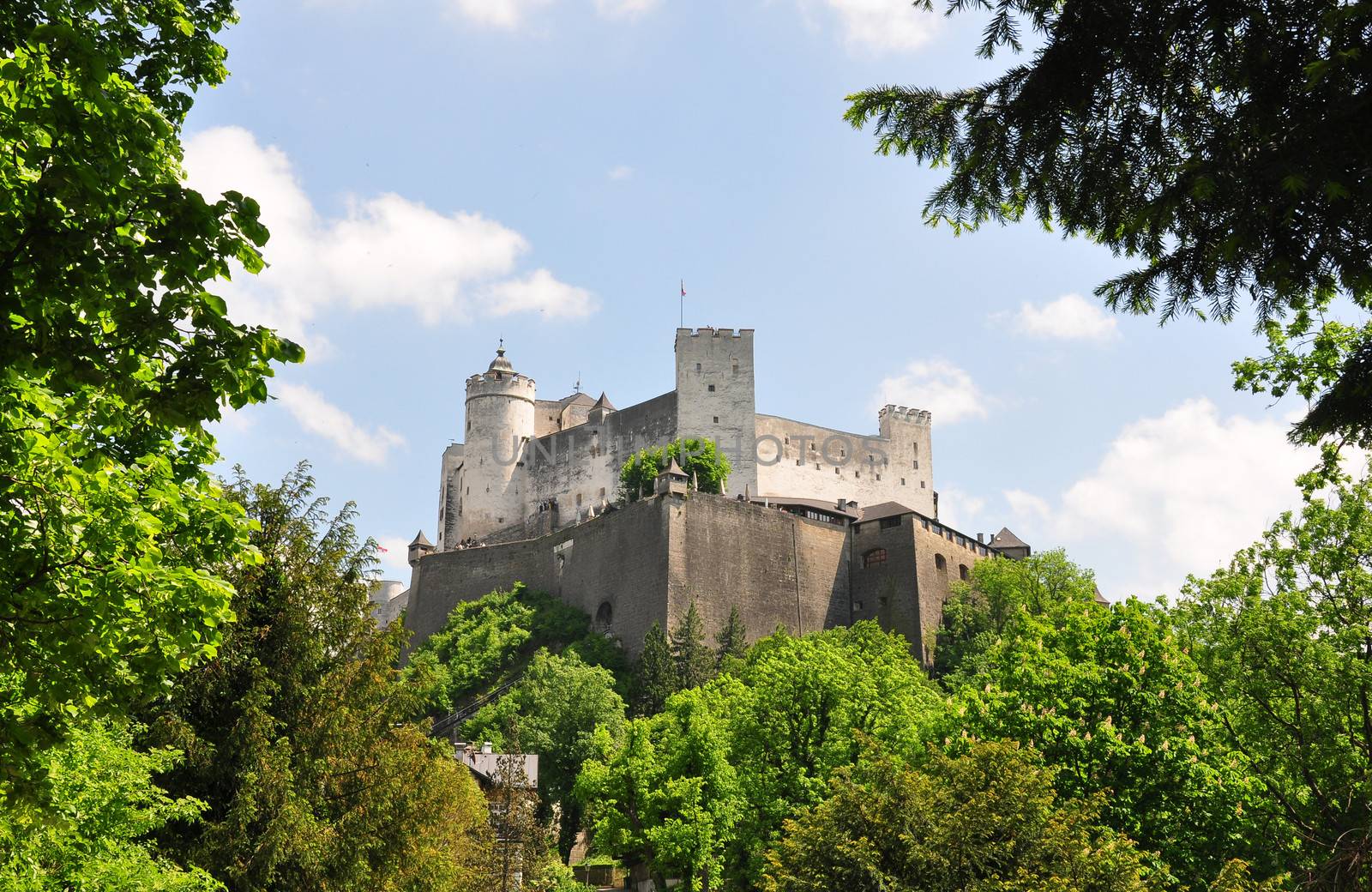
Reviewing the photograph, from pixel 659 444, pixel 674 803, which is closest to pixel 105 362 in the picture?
pixel 674 803

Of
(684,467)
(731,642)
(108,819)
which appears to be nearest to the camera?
(108,819)

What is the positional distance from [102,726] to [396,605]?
77464 millimetres

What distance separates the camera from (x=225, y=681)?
16.6m

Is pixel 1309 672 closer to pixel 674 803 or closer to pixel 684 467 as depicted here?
pixel 674 803

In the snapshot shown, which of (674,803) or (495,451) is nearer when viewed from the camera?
(674,803)

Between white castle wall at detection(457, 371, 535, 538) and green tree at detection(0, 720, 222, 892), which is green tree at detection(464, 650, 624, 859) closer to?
white castle wall at detection(457, 371, 535, 538)

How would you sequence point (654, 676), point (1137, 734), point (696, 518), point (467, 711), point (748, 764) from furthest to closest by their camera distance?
point (696, 518) → point (467, 711) → point (654, 676) → point (748, 764) → point (1137, 734)

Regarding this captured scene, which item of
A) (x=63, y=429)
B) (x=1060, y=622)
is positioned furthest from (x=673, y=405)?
(x=63, y=429)

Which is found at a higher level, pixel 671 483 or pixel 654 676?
pixel 671 483

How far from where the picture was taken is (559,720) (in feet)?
170

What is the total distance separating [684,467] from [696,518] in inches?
347

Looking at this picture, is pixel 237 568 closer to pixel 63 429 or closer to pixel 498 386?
pixel 63 429

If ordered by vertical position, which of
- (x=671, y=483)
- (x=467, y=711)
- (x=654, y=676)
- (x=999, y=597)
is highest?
(x=671, y=483)

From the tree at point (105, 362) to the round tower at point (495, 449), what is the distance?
3036 inches
